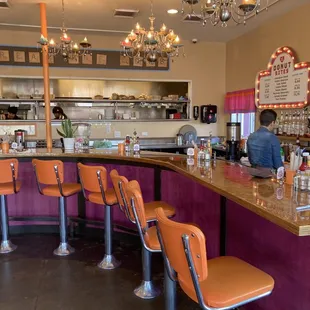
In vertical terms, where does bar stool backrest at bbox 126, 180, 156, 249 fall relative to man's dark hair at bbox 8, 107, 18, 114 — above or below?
below

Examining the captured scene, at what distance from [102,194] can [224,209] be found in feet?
3.94

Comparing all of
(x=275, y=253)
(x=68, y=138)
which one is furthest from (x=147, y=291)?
(x=68, y=138)

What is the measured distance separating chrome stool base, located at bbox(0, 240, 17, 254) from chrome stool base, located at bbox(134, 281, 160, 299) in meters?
1.79

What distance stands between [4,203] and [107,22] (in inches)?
161

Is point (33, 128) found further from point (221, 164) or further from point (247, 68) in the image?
point (221, 164)

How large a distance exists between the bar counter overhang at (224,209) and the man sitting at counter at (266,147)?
99cm

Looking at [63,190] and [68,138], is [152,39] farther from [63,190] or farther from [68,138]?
[63,190]

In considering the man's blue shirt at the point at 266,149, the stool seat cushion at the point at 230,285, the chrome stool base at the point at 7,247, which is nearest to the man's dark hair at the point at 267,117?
the man's blue shirt at the point at 266,149

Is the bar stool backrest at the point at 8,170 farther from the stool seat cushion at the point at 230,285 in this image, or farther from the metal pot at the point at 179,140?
the metal pot at the point at 179,140

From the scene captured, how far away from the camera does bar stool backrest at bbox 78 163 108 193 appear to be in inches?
127

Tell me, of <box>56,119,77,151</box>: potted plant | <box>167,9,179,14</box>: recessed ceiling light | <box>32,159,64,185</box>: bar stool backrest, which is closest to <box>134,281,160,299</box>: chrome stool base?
<box>32,159,64,185</box>: bar stool backrest

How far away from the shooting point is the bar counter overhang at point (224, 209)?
182 centimetres

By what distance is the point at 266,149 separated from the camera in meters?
4.02

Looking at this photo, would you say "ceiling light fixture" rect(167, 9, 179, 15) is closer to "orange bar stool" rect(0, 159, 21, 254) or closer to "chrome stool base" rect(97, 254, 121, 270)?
"orange bar stool" rect(0, 159, 21, 254)
